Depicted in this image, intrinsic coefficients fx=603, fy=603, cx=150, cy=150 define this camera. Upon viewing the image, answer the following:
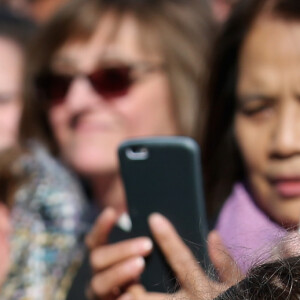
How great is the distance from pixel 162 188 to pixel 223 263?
28cm

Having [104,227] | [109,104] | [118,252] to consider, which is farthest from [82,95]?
[118,252]

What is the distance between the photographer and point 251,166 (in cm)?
110

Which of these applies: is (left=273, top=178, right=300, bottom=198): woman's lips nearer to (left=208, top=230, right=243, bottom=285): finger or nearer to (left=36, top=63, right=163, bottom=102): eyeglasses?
(left=208, top=230, right=243, bottom=285): finger

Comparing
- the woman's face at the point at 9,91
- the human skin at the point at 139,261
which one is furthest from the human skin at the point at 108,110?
the human skin at the point at 139,261

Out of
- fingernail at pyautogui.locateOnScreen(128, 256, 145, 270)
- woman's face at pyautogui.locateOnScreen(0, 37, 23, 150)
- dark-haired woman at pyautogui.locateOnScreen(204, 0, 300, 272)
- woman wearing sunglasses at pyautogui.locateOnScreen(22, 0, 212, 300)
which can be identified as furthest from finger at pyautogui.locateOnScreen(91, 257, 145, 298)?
woman's face at pyautogui.locateOnScreen(0, 37, 23, 150)

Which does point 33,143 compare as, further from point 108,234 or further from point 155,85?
point 108,234

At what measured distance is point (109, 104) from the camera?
1715 mm

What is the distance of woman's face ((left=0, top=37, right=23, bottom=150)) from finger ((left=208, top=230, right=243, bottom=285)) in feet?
4.54

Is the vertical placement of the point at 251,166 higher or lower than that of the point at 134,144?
lower

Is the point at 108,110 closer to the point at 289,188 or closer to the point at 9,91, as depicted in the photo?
the point at 9,91

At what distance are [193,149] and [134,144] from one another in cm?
11

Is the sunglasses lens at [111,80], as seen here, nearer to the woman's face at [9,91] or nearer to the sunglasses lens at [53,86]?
the sunglasses lens at [53,86]

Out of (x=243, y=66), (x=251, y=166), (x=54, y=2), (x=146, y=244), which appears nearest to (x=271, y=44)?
(x=243, y=66)

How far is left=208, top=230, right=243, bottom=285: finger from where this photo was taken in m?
0.67
